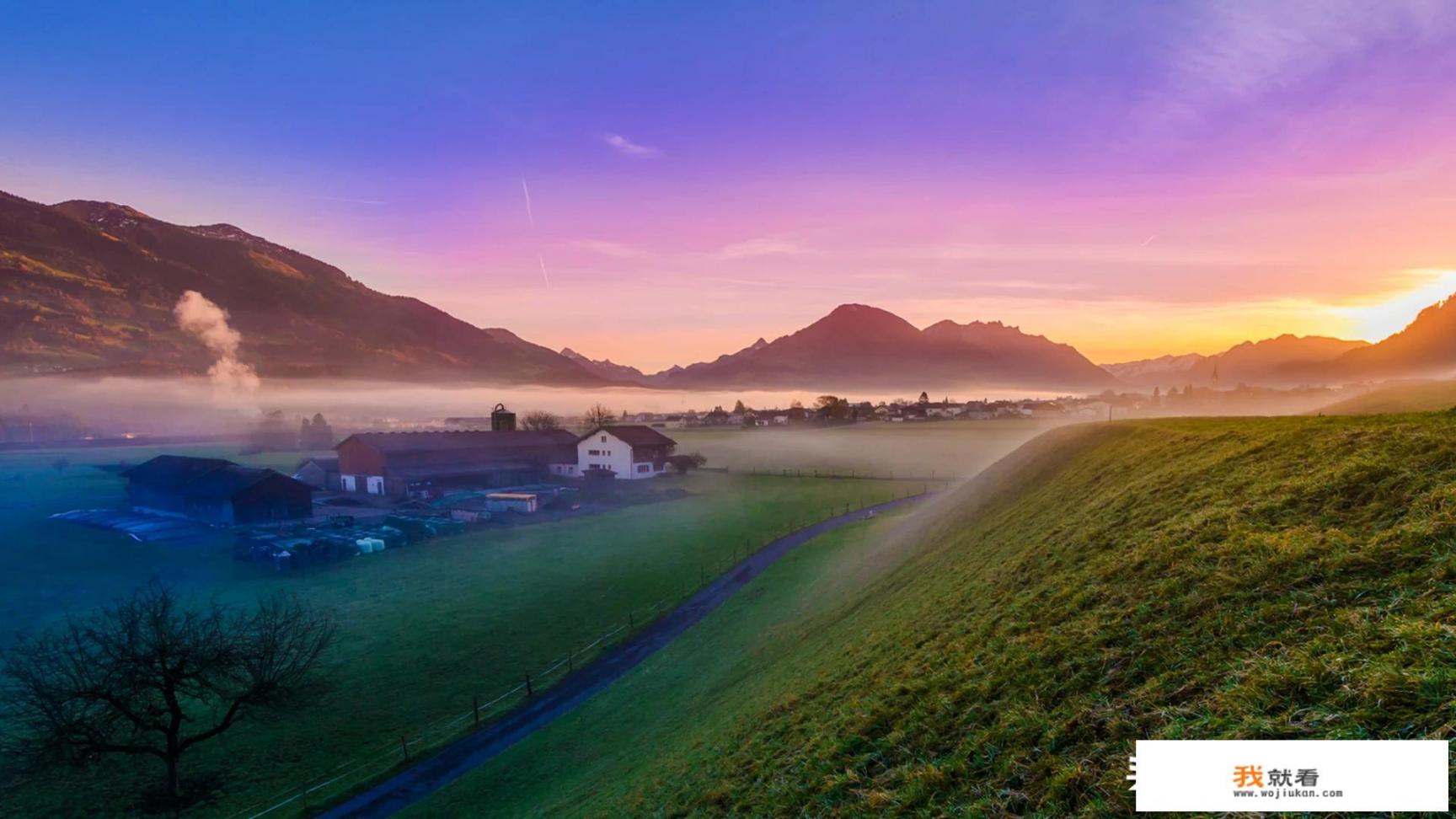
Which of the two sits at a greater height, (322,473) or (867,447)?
(322,473)

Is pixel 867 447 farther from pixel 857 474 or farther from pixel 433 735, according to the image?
pixel 433 735

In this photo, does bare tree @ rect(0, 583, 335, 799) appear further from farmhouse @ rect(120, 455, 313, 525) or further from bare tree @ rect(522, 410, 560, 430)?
bare tree @ rect(522, 410, 560, 430)

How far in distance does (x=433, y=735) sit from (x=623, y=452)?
65.4 m

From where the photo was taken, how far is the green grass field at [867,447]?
3991 inches

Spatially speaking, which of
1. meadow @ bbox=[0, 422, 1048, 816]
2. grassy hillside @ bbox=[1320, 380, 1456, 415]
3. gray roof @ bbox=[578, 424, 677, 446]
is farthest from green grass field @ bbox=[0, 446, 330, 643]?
grassy hillside @ bbox=[1320, 380, 1456, 415]

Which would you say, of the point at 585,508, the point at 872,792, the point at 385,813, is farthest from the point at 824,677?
the point at 585,508

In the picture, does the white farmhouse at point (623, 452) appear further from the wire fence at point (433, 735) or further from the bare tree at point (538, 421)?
the wire fence at point (433, 735)

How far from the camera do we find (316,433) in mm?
136625

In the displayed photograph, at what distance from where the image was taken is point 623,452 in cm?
8888

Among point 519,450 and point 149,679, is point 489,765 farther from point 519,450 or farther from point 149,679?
point 519,450

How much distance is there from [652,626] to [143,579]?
40.9 metres

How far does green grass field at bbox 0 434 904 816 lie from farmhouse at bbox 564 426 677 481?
622 inches

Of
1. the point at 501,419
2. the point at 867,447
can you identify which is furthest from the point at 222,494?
the point at 867,447

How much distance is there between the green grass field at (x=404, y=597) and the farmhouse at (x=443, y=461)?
23.9 metres
